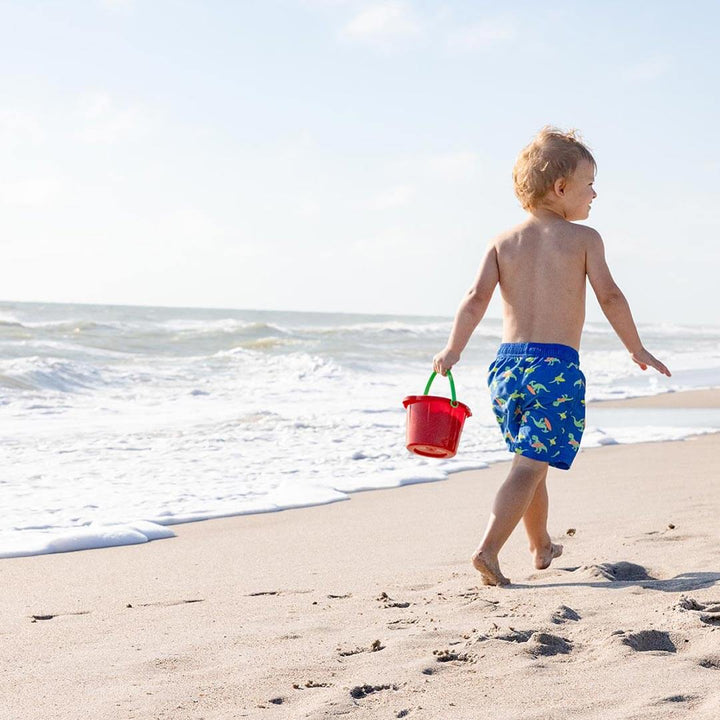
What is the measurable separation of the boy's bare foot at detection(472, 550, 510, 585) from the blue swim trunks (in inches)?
14.0

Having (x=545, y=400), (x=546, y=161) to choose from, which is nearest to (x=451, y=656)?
(x=545, y=400)

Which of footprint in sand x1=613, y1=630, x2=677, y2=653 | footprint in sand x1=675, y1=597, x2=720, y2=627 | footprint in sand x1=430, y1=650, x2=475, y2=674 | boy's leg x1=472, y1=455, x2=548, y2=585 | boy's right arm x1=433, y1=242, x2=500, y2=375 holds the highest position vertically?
boy's right arm x1=433, y1=242, x2=500, y2=375

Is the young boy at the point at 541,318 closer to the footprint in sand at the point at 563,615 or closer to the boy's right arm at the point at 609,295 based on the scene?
the boy's right arm at the point at 609,295

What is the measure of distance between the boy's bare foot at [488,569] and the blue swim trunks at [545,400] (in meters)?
0.36

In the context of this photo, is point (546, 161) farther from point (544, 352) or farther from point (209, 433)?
point (209, 433)

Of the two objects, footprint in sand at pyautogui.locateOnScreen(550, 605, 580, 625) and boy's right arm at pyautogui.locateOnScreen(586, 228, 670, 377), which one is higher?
boy's right arm at pyautogui.locateOnScreen(586, 228, 670, 377)

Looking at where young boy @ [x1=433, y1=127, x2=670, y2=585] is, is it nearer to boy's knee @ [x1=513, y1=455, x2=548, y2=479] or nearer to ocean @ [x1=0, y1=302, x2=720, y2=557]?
boy's knee @ [x1=513, y1=455, x2=548, y2=479]

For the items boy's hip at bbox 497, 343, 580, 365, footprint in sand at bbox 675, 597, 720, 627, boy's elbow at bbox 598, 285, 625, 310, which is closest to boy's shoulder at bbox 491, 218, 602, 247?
boy's elbow at bbox 598, 285, 625, 310

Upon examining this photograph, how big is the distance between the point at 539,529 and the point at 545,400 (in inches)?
19.8

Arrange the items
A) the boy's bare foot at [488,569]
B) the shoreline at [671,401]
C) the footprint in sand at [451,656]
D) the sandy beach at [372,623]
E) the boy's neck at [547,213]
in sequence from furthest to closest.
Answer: the shoreline at [671,401] → the boy's neck at [547,213] → the boy's bare foot at [488,569] → the footprint in sand at [451,656] → the sandy beach at [372,623]

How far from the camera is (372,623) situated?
250cm

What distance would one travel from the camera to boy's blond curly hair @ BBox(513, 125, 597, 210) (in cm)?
313

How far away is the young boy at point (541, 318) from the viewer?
9.99ft

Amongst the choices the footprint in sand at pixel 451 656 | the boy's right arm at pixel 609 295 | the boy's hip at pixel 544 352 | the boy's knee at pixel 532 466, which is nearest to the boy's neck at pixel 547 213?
the boy's right arm at pixel 609 295
